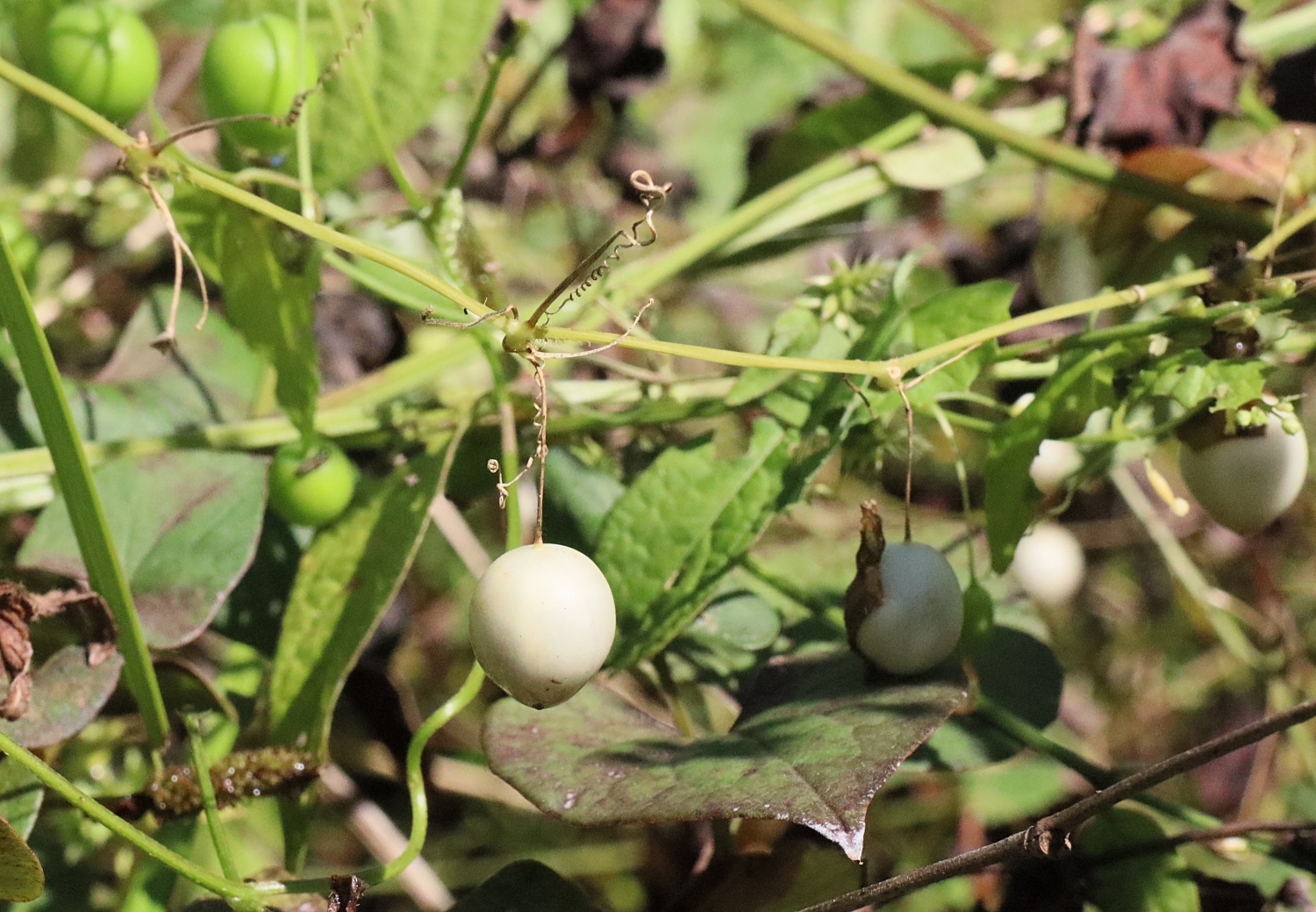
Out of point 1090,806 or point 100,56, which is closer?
point 1090,806

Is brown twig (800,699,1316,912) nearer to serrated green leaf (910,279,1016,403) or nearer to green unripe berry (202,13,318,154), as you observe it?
serrated green leaf (910,279,1016,403)

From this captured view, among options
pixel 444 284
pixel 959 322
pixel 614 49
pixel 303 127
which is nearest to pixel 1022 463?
pixel 959 322

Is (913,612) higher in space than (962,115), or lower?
lower

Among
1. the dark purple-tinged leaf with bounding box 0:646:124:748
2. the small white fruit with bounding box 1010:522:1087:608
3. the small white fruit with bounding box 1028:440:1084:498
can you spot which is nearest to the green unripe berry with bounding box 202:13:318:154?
the dark purple-tinged leaf with bounding box 0:646:124:748

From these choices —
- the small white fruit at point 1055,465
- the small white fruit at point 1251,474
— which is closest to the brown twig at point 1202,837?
the small white fruit at point 1251,474

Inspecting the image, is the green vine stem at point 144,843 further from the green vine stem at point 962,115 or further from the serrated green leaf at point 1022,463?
the green vine stem at point 962,115

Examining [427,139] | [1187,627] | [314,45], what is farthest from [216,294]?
[1187,627]

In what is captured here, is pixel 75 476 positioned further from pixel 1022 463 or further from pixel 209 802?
pixel 1022 463
